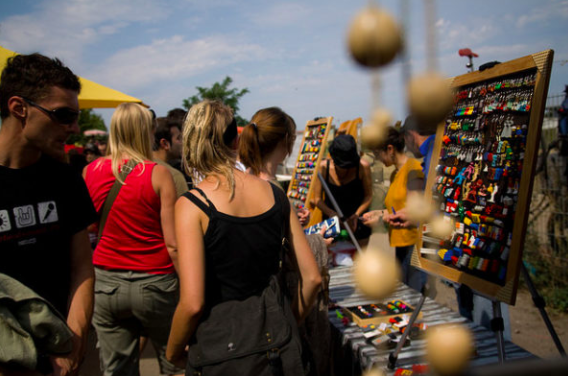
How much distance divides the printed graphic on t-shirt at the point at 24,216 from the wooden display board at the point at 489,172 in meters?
1.75

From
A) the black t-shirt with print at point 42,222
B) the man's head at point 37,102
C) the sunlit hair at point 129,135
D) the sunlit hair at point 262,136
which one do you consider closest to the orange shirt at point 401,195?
the sunlit hair at point 262,136

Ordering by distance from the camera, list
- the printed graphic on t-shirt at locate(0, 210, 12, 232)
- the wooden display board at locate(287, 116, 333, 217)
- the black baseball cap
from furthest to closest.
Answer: the wooden display board at locate(287, 116, 333, 217) → the black baseball cap → the printed graphic on t-shirt at locate(0, 210, 12, 232)

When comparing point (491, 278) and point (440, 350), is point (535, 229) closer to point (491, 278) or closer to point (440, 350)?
point (491, 278)

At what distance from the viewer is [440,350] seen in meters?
0.74

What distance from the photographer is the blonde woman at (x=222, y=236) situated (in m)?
1.20

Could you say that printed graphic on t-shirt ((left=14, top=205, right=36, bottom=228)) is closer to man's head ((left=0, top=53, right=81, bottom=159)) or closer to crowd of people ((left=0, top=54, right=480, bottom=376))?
crowd of people ((left=0, top=54, right=480, bottom=376))

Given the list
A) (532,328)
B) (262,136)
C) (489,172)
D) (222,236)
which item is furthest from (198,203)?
(532,328)

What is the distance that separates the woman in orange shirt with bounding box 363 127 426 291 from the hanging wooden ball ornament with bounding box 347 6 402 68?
6.47 ft

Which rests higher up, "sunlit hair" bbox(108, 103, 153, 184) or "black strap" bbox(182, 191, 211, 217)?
"sunlit hair" bbox(108, 103, 153, 184)

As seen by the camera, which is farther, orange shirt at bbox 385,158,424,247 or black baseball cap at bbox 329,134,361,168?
black baseball cap at bbox 329,134,361,168

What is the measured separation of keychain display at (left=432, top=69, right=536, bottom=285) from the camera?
149 centimetres

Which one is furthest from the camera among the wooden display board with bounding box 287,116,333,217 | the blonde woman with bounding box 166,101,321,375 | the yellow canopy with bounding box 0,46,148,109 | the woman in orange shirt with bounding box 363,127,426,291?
the yellow canopy with bounding box 0,46,148,109

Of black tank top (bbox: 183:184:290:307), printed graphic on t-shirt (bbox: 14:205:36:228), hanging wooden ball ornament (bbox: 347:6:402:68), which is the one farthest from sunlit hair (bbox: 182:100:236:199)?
hanging wooden ball ornament (bbox: 347:6:402:68)

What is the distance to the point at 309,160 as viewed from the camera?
3842 mm
